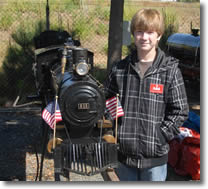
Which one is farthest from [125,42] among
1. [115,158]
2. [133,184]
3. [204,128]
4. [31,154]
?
[133,184]

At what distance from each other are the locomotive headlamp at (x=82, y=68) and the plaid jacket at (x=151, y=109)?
0.69 metres

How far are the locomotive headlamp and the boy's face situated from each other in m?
0.86

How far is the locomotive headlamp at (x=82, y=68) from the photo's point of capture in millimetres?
3207

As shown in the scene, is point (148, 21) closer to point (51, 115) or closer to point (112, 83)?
point (112, 83)

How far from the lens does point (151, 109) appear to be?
2506 mm

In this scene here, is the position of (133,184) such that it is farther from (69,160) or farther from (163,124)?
(69,160)

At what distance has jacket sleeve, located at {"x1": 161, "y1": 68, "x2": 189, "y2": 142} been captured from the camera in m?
2.48

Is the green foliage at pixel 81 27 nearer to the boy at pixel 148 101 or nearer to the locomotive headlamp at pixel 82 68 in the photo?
the locomotive headlamp at pixel 82 68

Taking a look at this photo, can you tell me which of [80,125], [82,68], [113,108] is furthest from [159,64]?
[80,125]

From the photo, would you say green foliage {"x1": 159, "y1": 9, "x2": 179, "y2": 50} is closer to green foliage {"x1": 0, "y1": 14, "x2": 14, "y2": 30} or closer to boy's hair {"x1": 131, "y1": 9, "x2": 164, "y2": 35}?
green foliage {"x1": 0, "y1": 14, "x2": 14, "y2": 30}

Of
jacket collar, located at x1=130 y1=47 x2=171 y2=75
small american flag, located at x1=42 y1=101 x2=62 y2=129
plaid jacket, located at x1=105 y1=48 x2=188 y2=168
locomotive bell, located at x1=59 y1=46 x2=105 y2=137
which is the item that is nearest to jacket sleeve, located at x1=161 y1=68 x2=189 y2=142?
plaid jacket, located at x1=105 y1=48 x2=188 y2=168

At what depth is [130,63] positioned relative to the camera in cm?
258

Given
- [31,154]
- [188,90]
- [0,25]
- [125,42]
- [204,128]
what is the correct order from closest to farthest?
[204,128] < [31,154] < [125,42] < [188,90] < [0,25]

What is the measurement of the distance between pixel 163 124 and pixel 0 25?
1009 cm
